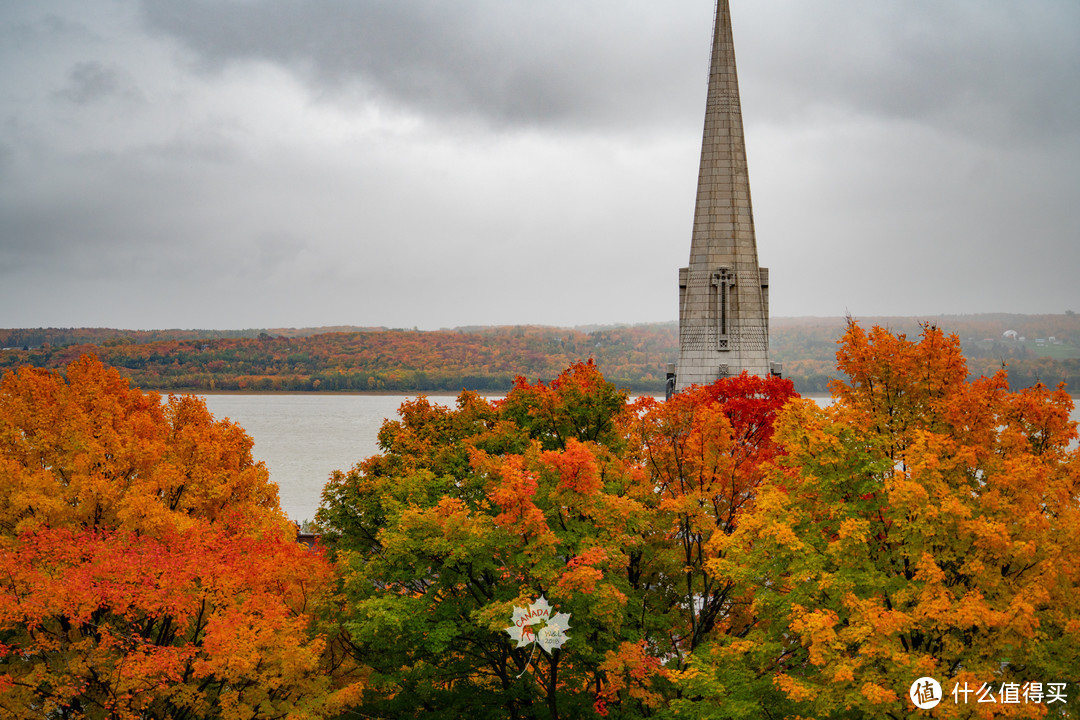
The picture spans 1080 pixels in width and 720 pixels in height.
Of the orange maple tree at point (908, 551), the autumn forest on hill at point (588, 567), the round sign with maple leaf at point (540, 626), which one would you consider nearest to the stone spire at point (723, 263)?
the autumn forest on hill at point (588, 567)

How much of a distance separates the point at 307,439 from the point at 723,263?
55.3 m

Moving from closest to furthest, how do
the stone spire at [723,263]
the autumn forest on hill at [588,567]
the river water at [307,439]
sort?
the autumn forest on hill at [588,567] → the stone spire at [723,263] → the river water at [307,439]

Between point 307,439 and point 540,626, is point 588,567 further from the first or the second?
point 307,439

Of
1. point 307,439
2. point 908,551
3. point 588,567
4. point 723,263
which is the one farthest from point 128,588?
point 307,439

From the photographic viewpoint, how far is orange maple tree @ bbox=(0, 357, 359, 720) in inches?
598

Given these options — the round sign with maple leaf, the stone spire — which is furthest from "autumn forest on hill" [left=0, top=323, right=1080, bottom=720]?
the stone spire

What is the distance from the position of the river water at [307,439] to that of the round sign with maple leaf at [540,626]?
71.8ft

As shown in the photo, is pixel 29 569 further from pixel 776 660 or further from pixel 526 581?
pixel 776 660

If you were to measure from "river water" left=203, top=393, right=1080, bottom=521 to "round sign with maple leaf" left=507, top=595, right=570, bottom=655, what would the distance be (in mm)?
21887

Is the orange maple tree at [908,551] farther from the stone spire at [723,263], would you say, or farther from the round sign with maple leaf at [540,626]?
the stone spire at [723,263]

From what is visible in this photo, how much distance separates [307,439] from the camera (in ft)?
256

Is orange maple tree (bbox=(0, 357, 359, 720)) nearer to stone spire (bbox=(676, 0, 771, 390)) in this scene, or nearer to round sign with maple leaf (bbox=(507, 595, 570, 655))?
round sign with maple leaf (bbox=(507, 595, 570, 655))

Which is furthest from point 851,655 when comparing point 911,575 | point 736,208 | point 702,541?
point 736,208

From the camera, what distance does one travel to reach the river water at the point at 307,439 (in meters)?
50.8
